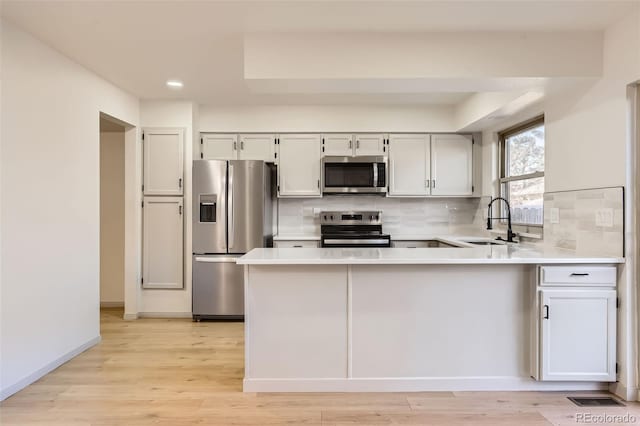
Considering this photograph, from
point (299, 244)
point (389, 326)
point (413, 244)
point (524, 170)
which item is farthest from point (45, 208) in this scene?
point (524, 170)

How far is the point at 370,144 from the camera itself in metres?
4.57

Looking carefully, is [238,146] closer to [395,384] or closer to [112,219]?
[112,219]

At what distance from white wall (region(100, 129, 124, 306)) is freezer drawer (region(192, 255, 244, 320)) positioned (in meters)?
1.38

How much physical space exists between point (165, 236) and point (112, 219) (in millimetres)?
1109

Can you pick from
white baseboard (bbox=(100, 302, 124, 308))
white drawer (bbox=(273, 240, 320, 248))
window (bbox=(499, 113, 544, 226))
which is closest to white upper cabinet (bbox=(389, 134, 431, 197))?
window (bbox=(499, 113, 544, 226))

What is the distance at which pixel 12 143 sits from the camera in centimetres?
251

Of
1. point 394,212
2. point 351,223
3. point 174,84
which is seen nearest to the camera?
point 174,84

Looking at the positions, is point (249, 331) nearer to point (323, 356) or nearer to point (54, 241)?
point (323, 356)

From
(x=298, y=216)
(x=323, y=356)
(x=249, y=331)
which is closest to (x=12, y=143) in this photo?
(x=249, y=331)

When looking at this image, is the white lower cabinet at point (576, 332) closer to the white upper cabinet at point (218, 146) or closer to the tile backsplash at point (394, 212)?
the tile backsplash at point (394, 212)

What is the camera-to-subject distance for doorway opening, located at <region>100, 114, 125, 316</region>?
191 inches

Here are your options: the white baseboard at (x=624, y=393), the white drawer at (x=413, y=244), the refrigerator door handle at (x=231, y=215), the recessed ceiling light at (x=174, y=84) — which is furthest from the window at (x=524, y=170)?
the recessed ceiling light at (x=174, y=84)

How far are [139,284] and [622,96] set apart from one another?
458 cm

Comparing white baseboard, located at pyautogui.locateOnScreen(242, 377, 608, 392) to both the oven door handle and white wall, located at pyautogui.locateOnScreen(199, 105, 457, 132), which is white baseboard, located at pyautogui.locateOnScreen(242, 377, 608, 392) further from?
white wall, located at pyautogui.locateOnScreen(199, 105, 457, 132)
